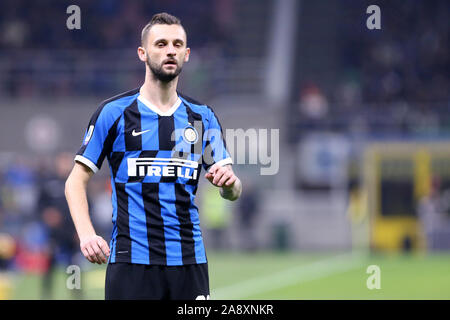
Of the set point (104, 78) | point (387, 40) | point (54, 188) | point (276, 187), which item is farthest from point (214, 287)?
point (387, 40)

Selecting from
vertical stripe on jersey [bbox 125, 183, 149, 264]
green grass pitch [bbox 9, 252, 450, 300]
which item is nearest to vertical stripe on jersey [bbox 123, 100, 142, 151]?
vertical stripe on jersey [bbox 125, 183, 149, 264]

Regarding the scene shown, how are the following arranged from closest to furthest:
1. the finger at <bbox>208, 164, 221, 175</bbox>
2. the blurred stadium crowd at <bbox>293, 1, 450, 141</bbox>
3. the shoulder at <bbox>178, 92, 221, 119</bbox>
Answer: the finger at <bbox>208, 164, 221, 175</bbox>
the shoulder at <bbox>178, 92, 221, 119</bbox>
the blurred stadium crowd at <bbox>293, 1, 450, 141</bbox>

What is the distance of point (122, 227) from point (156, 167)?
35cm

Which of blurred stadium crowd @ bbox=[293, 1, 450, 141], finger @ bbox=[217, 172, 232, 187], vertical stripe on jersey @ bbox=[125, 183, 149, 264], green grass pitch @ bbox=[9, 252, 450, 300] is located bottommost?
green grass pitch @ bbox=[9, 252, 450, 300]

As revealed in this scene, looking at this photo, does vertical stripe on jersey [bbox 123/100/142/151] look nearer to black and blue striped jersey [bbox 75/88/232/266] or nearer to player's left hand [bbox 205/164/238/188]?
black and blue striped jersey [bbox 75/88/232/266]

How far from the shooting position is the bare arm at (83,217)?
4871 mm

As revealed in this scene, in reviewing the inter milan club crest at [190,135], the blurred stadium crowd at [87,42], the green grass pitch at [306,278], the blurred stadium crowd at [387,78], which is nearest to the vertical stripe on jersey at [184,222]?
the inter milan club crest at [190,135]

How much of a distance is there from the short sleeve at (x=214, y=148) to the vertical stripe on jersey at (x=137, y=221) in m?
0.43

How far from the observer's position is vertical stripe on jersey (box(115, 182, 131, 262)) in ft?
16.8

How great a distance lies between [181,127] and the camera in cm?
529

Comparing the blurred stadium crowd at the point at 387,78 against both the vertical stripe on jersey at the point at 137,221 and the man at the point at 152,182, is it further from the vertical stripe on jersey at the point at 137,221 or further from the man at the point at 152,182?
the vertical stripe on jersey at the point at 137,221

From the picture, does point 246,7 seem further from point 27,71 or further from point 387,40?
point 27,71
